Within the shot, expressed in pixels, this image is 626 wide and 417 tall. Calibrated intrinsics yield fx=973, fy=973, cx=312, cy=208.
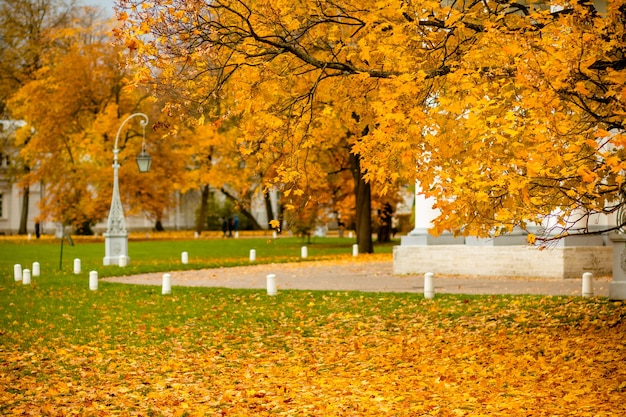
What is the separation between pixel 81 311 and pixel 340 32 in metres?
8.86

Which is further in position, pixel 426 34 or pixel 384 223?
pixel 384 223

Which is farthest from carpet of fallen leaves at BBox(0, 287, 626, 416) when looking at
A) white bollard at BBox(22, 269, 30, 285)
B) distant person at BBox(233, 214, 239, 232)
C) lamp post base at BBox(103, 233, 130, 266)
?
distant person at BBox(233, 214, 239, 232)

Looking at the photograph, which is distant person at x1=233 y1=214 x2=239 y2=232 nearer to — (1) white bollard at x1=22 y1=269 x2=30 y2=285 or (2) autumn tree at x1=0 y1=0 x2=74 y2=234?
(2) autumn tree at x1=0 y1=0 x2=74 y2=234

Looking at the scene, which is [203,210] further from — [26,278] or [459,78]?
[459,78]

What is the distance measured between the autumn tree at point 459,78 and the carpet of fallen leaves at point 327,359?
183 cm

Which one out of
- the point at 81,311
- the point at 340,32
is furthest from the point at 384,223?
the point at 340,32

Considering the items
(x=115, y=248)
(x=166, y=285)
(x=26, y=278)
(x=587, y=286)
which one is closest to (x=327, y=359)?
(x=587, y=286)

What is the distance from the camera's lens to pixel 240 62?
11.3 meters

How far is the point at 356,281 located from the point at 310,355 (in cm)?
1163

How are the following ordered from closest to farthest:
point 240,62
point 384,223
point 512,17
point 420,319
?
point 240,62
point 512,17
point 420,319
point 384,223

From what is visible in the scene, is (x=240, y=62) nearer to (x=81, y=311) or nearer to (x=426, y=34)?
(x=426, y=34)

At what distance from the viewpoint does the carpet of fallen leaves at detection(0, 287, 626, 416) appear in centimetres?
959

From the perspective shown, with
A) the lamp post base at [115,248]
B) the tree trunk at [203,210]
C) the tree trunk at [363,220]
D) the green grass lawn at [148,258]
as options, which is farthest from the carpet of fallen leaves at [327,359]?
the tree trunk at [203,210]

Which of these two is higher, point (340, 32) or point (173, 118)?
point (340, 32)
